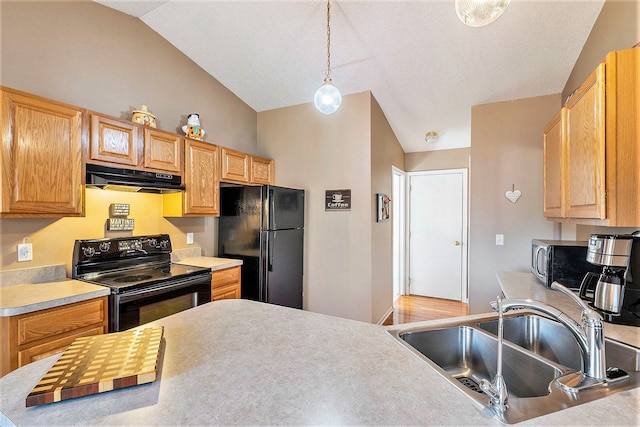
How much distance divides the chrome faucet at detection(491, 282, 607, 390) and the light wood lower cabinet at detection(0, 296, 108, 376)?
2222 millimetres

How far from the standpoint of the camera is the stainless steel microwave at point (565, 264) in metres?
1.82

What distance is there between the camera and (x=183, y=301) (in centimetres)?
228

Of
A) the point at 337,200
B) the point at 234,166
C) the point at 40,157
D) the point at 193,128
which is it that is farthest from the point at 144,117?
the point at 337,200

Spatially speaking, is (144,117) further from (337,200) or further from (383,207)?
(383,207)

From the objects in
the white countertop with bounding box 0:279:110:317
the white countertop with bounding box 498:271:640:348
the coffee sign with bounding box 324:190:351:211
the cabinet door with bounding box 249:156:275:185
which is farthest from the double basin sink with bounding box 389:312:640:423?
the cabinet door with bounding box 249:156:275:185

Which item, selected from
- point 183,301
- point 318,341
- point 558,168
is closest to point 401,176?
point 558,168

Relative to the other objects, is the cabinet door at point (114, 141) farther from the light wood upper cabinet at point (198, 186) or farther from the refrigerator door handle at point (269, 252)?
the refrigerator door handle at point (269, 252)

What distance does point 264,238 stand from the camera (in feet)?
9.48

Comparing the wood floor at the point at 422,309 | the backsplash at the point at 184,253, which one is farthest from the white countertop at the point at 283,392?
the wood floor at the point at 422,309

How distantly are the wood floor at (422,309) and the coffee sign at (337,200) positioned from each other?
1.58 m

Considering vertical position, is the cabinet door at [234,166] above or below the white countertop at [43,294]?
above

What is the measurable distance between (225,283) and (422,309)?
2761 millimetres

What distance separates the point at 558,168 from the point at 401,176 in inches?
107

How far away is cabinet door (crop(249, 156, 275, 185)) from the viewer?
3369 millimetres
